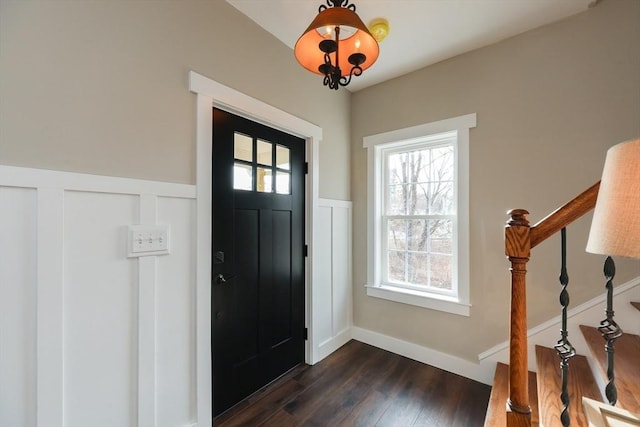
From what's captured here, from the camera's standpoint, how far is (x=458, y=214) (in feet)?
7.70

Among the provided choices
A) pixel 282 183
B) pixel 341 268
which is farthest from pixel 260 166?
pixel 341 268

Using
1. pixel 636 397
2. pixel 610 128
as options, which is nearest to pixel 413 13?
pixel 610 128

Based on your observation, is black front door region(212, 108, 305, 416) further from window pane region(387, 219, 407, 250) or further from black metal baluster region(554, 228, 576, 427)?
black metal baluster region(554, 228, 576, 427)

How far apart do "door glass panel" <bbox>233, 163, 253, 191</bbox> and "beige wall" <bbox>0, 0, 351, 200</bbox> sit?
13.8 inches

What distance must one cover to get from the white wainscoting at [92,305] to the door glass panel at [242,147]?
1.57 feet

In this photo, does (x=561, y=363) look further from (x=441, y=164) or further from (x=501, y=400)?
(x=441, y=164)

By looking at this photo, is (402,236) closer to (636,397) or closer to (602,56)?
(636,397)

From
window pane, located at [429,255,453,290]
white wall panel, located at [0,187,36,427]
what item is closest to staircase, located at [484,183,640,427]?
window pane, located at [429,255,453,290]

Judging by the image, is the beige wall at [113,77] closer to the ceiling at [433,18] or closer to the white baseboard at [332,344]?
the ceiling at [433,18]

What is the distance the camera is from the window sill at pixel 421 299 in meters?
2.32

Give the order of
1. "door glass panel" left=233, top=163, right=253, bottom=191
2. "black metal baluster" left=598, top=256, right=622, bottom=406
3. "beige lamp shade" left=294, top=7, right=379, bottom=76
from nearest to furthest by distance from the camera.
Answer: "black metal baluster" left=598, top=256, right=622, bottom=406
"beige lamp shade" left=294, top=7, right=379, bottom=76
"door glass panel" left=233, top=163, right=253, bottom=191

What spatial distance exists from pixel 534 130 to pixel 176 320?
2835 mm

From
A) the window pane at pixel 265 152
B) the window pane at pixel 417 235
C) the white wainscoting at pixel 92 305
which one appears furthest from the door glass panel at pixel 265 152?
the window pane at pixel 417 235

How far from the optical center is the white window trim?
7.54 ft
